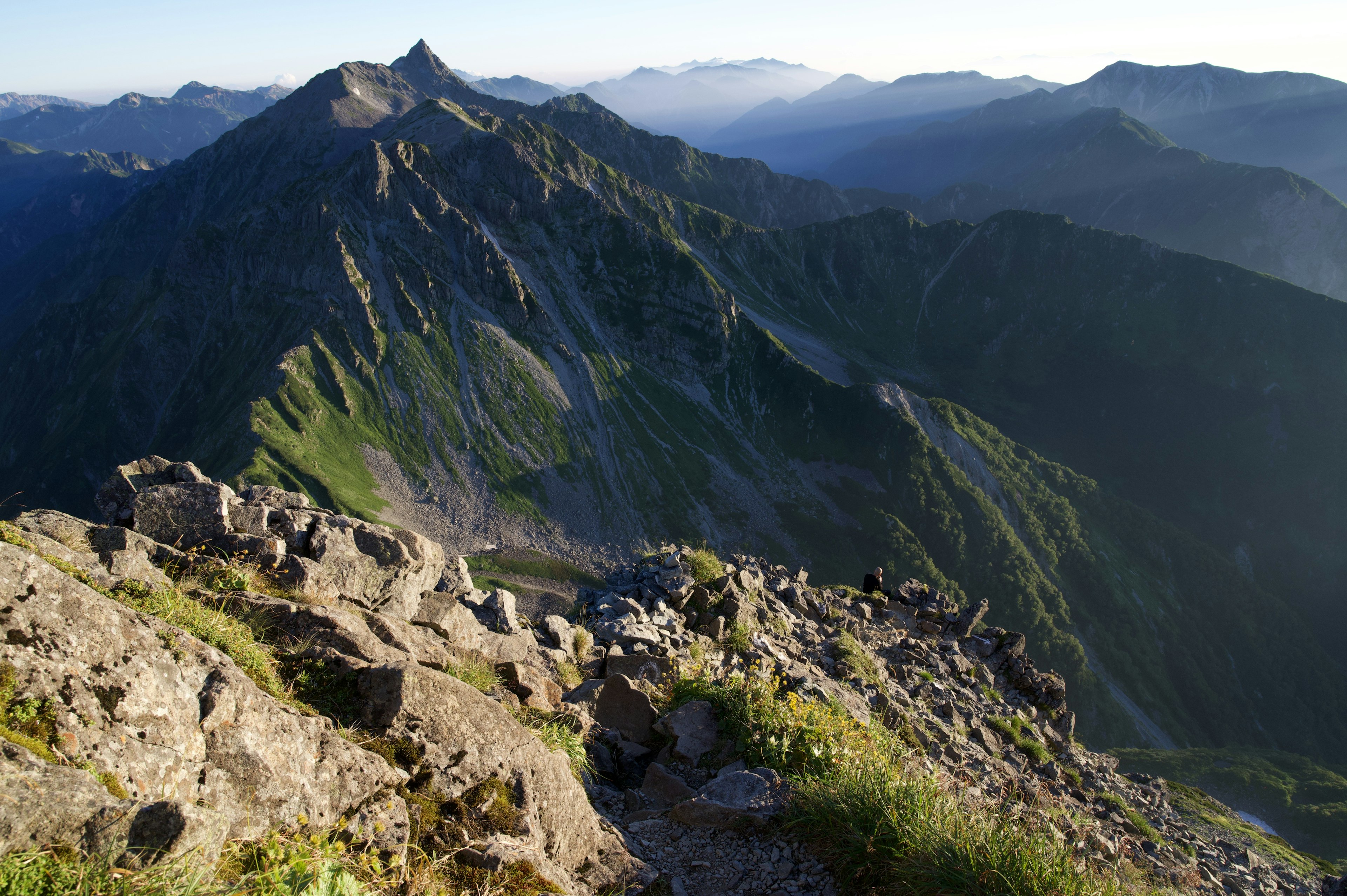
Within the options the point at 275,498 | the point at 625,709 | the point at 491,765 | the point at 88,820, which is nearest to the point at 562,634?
the point at 625,709

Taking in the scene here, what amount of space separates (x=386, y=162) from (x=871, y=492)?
139882mm

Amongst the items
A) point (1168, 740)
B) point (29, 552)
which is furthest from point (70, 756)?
point (1168, 740)

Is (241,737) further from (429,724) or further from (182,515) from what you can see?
(182,515)

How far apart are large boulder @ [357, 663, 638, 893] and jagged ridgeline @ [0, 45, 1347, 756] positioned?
10372 cm

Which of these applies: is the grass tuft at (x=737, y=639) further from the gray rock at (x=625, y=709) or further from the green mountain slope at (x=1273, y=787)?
the green mountain slope at (x=1273, y=787)

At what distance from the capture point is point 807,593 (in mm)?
28031

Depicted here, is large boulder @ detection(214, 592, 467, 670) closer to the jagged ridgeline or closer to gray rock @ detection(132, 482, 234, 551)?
gray rock @ detection(132, 482, 234, 551)

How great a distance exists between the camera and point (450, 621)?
1527 cm

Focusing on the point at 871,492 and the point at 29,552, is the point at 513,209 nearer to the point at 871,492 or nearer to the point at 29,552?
the point at 871,492

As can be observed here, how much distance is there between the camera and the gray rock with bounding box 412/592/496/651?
14.8 metres

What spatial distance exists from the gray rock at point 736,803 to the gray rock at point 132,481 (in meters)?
13.1

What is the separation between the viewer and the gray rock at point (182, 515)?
43.7 ft

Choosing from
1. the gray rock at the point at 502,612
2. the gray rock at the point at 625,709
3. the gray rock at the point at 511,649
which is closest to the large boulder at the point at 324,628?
the gray rock at the point at 625,709

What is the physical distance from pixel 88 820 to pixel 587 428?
13666 centimetres
